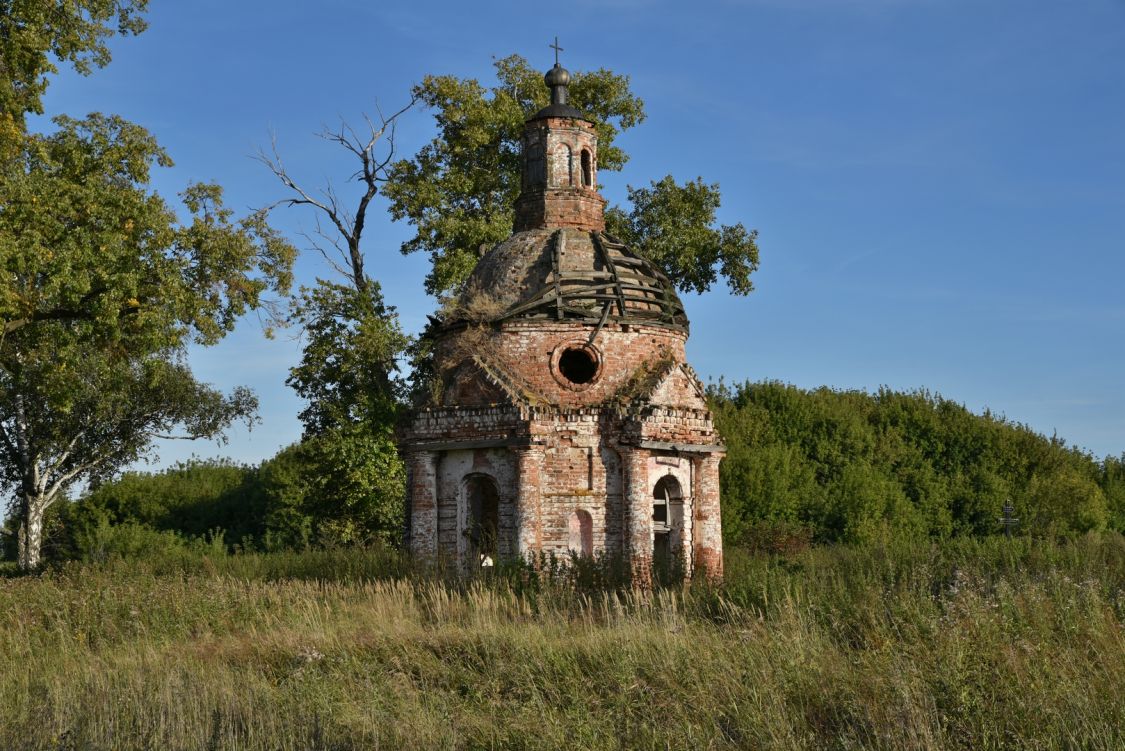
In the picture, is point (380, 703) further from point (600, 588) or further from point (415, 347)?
point (415, 347)

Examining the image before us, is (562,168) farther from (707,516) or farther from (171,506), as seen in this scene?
(171,506)

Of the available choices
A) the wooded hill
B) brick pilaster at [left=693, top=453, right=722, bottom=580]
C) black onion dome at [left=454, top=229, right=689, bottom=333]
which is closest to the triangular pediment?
black onion dome at [left=454, top=229, right=689, bottom=333]

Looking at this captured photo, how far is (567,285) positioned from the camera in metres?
21.0

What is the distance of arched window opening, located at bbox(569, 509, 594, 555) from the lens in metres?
20.0

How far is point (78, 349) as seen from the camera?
21.9 meters

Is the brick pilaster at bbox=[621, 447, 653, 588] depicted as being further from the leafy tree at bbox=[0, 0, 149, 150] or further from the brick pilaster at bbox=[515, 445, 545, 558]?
the leafy tree at bbox=[0, 0, 149, 150]

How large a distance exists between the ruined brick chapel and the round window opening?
3 centimetres

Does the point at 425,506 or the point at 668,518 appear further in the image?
the point at 668,518

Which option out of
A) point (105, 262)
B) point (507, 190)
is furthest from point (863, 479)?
point (105, 262)

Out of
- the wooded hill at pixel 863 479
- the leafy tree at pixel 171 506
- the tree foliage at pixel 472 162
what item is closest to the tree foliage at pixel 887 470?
the wooded hill at pixel 863 479

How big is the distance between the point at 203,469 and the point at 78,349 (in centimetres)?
2579

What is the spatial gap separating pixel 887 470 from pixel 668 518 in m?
16.0

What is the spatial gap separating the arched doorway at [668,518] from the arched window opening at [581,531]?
4.26 feet

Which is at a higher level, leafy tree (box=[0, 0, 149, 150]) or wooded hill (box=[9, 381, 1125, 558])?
leafy tree (box=[0, 0, 149, 150])
